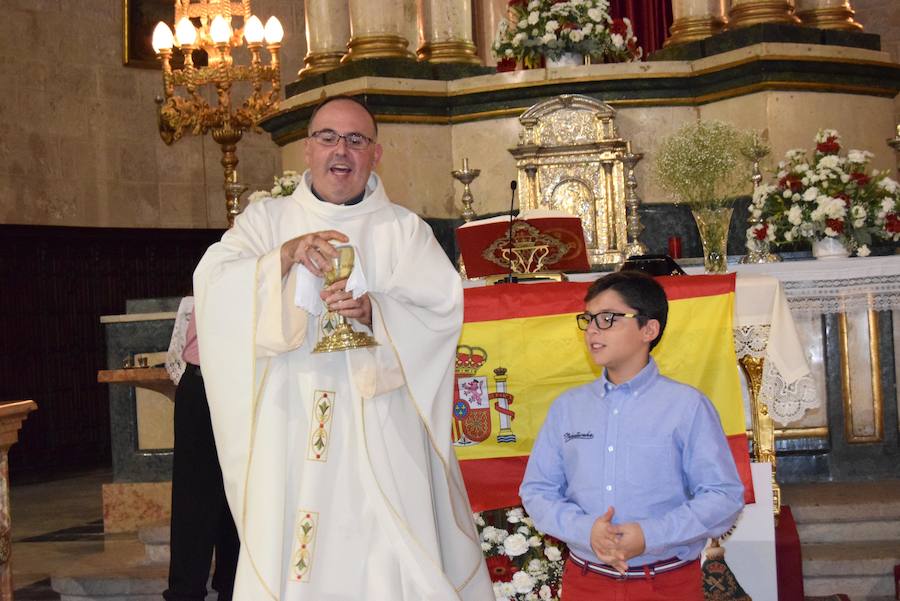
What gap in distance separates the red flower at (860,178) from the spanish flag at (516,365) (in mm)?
1998

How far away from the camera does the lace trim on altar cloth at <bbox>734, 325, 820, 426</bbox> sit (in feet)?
19.1

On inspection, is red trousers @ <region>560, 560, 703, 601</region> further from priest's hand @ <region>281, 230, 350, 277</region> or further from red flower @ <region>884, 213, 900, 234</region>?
red flower @ <region>884, 213, 900, 234</region>

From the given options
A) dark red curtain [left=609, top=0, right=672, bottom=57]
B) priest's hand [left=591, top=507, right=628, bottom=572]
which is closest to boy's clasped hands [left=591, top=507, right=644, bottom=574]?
priest's hand [left=591, top=507, right=628, bottom=572]

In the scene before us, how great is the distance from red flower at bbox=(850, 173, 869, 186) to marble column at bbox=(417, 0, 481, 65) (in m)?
3.07

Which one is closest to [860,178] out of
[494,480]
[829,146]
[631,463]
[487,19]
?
[829,146]

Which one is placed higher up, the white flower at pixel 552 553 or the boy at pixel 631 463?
the boy at pixel 631 463

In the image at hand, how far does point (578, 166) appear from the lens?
838 cm

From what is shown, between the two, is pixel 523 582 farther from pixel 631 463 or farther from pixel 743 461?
pixel 631 463

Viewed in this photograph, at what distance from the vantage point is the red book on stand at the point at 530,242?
6371 mm

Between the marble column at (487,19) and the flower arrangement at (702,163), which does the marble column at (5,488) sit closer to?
the flower arrangement at (702,163)

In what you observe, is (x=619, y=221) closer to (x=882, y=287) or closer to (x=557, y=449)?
(x=882, y=287)

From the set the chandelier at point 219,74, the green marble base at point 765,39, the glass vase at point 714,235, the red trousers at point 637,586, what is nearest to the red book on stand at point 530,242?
the glass vase at point 714,235

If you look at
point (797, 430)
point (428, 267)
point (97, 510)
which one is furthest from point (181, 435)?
point (97, 510)

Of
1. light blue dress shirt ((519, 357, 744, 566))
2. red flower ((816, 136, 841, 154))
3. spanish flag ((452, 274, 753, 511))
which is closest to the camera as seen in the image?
light blue dress shirt ((519, 357, 744, 566))
